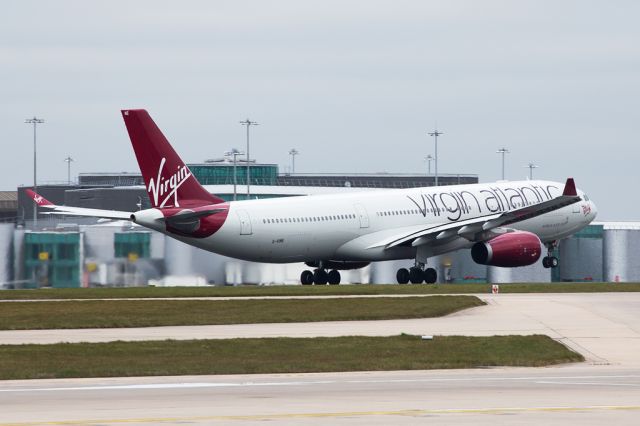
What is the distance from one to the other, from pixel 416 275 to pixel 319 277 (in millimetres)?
4826

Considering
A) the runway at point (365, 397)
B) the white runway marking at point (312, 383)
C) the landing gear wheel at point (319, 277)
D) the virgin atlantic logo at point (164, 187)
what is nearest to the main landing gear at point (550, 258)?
the landing gear wheel at point (319, 277)

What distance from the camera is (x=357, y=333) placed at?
38.2m

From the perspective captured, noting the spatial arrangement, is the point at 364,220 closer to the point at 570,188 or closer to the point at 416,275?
the point at 416,275

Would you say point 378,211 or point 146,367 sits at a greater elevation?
point 378,211

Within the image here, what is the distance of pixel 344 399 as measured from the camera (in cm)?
2342

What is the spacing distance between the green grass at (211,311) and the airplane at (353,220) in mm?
11157

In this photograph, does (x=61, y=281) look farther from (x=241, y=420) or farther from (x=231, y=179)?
(x=231, y=179)

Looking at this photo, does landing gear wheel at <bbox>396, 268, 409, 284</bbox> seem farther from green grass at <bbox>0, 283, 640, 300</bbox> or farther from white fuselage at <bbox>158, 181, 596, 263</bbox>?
green grass at <bbox>0, 283, 640, 300</bbox>

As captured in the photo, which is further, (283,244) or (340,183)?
(340,183)

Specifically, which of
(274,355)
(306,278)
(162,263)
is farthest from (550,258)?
(274,355)

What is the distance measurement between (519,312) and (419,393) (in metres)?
19.7

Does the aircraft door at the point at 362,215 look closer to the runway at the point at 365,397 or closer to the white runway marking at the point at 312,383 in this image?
the runway at the point at 365,397

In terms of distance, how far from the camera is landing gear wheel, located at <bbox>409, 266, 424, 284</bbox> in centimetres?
6769

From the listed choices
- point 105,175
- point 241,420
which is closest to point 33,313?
point 241,420
